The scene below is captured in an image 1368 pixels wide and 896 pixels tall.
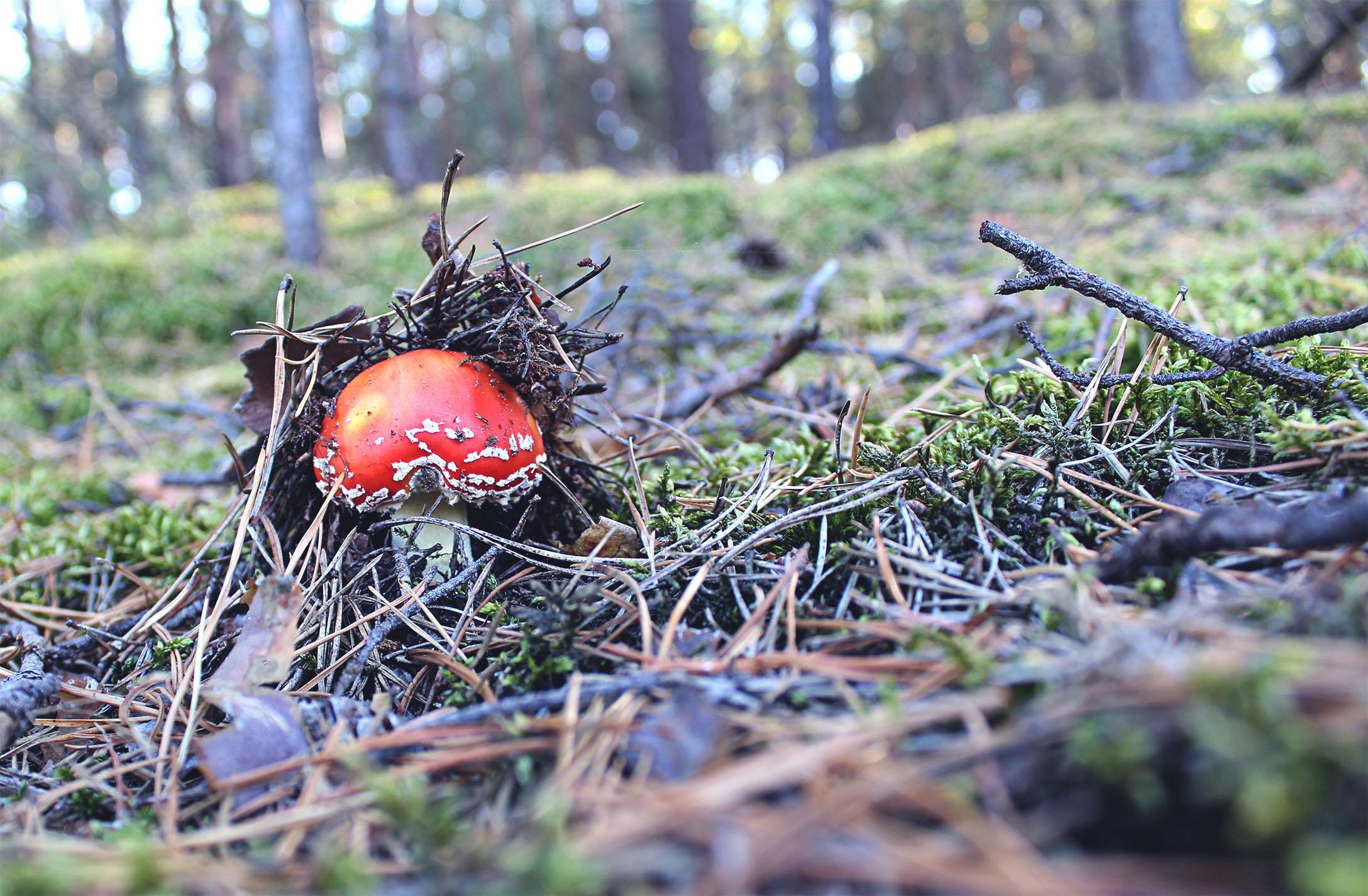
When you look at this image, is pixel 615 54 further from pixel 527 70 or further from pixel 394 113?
pixel 394 113

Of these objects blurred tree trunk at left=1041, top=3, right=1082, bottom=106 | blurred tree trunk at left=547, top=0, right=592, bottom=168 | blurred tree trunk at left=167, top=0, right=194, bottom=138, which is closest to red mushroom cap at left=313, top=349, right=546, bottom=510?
blurred tree trunk at left=167, top=0, right=194, bottom=138

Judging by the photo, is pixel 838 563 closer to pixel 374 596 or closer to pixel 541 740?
pixel 541 740

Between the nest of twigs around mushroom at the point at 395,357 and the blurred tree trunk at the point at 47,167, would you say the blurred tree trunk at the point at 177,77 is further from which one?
the nest of twigs around mushroom at the point at 395,357

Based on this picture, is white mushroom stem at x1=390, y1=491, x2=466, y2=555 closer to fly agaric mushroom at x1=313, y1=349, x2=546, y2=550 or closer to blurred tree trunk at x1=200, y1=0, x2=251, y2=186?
fly agaric mushroom at x1=313, y1=349, x2=546, y2=550

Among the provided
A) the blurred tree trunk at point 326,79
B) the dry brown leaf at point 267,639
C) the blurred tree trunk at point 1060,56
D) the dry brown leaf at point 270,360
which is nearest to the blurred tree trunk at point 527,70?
the blurred tree trunk at point 326,79

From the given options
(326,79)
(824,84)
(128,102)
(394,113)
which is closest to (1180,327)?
(394,113)

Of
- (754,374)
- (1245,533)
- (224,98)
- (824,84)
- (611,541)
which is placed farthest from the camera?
(224,98)
